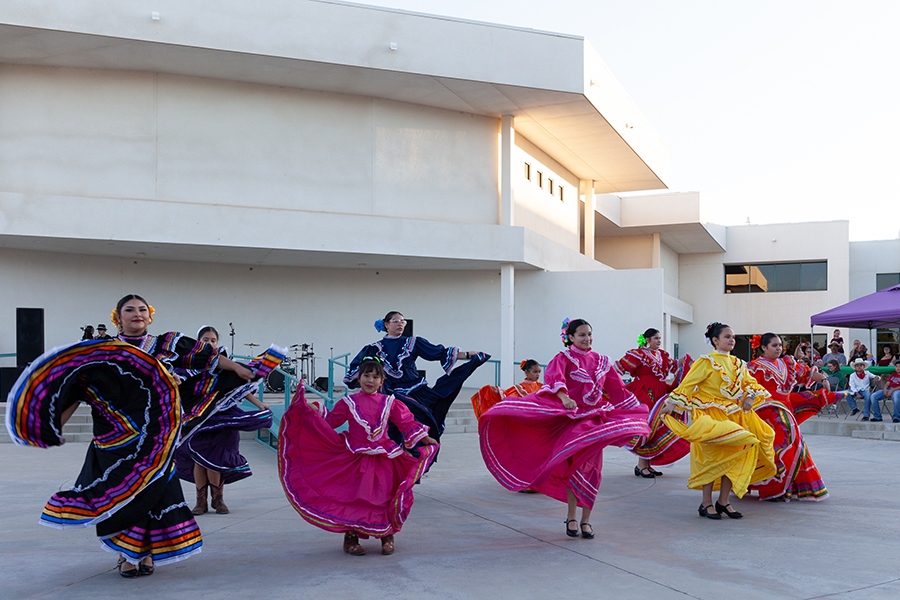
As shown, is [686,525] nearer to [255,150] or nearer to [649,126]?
[255,150]

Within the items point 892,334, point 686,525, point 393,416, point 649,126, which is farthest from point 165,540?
point 892,334

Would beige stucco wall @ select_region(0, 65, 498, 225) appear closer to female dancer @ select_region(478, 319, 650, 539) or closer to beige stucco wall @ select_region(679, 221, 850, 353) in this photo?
female dancer @ select_region(478, 319, 650, 539)

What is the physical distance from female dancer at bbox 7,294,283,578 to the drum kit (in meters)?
10.8

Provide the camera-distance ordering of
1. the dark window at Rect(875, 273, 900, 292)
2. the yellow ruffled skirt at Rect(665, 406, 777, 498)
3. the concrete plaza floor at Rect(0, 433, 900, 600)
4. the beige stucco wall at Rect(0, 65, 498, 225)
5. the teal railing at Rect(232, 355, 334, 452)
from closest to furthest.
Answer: the concrete plaza floor at Rect(0, 433, 900, 600) → the yellow ruffled skirt at Rect(665, 406, 777, 498) → the teal railing at Rect(232, 355, 334, 452) → the beige stucco wall at Rect(0, 65, 498, 225) → the dark window at Rect(875, 273, 900, 292)

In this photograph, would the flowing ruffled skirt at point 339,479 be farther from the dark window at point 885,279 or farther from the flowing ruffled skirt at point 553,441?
the dark window at point 885,279

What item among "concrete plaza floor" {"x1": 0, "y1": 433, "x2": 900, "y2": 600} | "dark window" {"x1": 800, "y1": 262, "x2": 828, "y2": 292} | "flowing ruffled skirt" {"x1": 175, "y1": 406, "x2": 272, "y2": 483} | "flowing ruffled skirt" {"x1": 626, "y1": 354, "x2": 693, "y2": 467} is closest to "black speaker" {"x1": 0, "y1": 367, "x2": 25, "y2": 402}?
"concrete plaza floor" {"x1": 0, "y1": 433, "x2": 900, "y2": 600}

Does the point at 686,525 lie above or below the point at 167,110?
below

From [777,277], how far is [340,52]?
22394 mm

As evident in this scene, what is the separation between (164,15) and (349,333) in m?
8.36

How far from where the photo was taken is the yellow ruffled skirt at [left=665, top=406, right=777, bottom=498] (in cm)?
597

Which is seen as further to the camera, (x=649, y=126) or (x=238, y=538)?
(x=649, y=126)

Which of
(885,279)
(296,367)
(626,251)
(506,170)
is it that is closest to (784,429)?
(296,367)

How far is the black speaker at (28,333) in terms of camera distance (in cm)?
1589

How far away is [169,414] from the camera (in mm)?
4402
